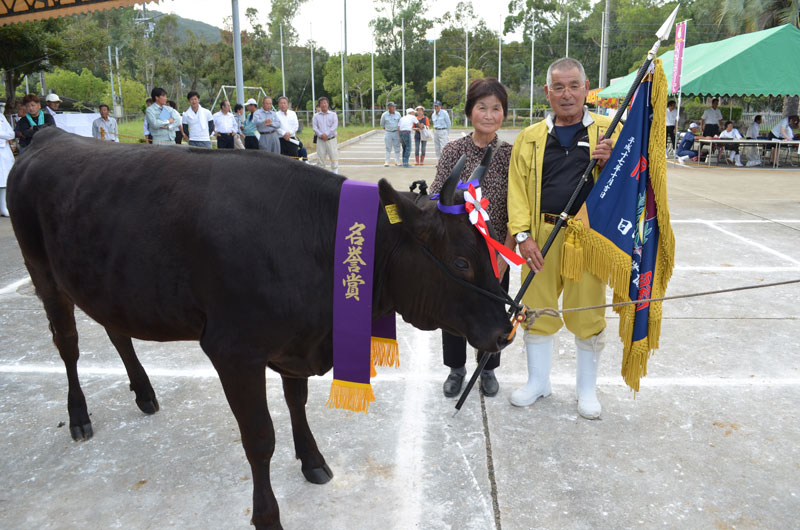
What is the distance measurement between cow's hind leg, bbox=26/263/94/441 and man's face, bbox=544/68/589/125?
2915mm

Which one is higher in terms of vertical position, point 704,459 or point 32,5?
point 32,5

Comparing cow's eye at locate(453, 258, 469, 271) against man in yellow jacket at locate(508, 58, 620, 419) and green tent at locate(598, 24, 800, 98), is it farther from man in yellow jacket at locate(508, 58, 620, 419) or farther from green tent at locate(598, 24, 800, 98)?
green tent at locate(598, 24, 800, 98)

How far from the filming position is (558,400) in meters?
3.78

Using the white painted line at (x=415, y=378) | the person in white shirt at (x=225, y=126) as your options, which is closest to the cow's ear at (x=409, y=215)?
the white painted line at (x=415, y=378)

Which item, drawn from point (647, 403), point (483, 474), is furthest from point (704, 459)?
point (483, 474)

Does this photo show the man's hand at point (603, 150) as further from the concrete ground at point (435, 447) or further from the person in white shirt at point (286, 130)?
the person in white shirt at point (286, 130)

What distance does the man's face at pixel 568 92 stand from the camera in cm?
327

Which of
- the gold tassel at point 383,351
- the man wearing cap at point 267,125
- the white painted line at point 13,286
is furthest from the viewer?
the man wearing cap at point 267,125

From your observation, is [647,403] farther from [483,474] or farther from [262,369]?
[262,369]

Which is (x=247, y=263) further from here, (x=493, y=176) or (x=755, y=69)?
(x=755, y=69)

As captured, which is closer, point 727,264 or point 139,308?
point 139,308

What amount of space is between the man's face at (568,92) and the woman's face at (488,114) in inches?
12.2

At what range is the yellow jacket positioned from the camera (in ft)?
11.0

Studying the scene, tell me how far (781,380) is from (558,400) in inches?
58.4
